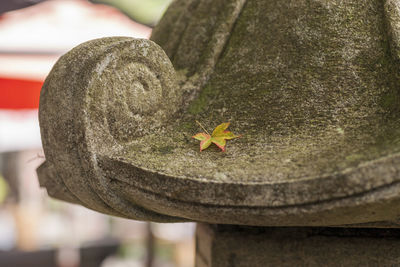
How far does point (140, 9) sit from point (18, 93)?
43.0 inches

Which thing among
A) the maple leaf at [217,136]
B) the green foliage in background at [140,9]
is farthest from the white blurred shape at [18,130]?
the maple leaf at [217,136]

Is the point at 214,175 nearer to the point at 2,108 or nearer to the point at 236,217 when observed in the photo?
the point at 236,217

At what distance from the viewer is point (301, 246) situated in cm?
106

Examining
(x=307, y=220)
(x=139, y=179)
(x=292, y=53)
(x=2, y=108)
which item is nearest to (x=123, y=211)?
(x=139, y=179)

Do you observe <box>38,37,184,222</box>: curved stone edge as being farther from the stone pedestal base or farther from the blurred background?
the blurred background

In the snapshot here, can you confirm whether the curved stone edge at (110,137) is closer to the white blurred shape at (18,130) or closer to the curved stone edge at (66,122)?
the curved stone edge at (66,122)

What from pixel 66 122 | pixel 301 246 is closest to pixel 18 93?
pixel 66 122

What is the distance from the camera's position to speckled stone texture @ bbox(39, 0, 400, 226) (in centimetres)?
73

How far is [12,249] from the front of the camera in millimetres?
3293

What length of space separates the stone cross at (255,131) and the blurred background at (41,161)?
1685mm

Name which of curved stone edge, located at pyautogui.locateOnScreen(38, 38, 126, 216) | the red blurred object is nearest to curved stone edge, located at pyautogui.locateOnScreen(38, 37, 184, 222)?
curved stone edge, located at pyautogui.locateOnScreen(38, 38, 126, 216)

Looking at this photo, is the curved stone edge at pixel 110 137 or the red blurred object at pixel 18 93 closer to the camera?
the curved stone edge at pixel 110 137

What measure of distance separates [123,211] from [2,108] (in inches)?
79.5

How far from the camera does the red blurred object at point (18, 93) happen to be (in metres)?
2.52
